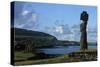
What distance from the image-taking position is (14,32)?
7.35 ft

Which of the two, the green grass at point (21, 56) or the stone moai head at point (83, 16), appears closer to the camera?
the green grass at point (21, 56)

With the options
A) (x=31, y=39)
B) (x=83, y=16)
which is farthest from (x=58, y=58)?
(x=83, y=16)

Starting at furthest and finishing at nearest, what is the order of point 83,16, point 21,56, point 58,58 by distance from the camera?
point 83,16 < point 58,58 < point 21,56

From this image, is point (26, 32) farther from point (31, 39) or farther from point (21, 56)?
point (21, 56)

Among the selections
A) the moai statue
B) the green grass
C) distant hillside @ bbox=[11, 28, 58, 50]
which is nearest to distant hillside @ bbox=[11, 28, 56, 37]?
distant hillside @ bbox=[11, 28, 58, 50]

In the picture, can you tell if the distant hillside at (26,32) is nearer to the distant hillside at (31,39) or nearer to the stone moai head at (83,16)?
the distant hillside at (31,39)

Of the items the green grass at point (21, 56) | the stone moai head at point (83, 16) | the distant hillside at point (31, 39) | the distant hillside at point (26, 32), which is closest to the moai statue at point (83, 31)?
the stone moai head at point (83, 16)

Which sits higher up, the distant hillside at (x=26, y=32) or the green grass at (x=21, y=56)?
the distant hillside at (x=26, y=32)

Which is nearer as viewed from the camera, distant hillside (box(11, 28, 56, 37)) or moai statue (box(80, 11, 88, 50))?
distant hillside (box(11, 28, 56, 37))

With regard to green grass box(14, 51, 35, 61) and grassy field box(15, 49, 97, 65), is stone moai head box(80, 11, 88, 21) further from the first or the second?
green grass box(14, 51, 35, 61)

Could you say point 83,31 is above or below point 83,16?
below

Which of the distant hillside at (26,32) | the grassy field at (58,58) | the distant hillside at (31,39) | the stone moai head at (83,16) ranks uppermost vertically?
the stone moai head at (83,16)
